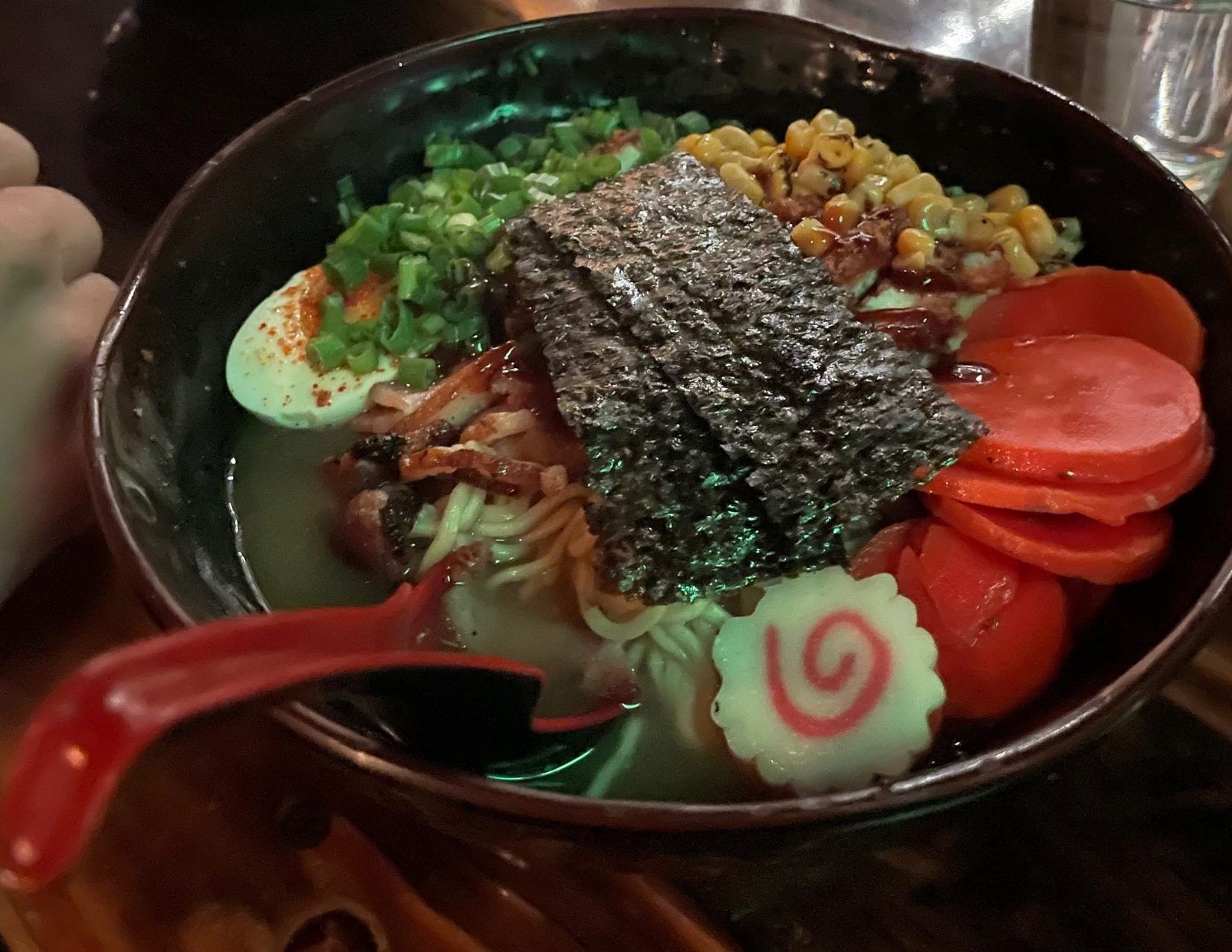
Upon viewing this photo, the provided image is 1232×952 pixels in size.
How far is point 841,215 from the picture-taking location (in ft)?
4.33

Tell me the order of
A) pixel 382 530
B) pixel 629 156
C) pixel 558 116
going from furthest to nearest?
pixel 558 116, pixel 629 156, pixel 382 530

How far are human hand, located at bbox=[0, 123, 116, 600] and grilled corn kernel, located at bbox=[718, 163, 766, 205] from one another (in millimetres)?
864

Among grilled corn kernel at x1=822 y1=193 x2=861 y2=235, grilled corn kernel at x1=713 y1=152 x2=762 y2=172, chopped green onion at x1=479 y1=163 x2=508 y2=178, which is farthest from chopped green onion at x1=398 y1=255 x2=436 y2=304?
grilled corn kernel at x1=822 y1=193 x2=861 y2=235

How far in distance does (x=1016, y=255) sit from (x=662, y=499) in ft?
2.11

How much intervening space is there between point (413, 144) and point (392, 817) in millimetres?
1025

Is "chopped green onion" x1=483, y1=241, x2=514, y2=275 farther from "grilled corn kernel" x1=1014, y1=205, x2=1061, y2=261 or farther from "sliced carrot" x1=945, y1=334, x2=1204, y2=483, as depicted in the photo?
"grilled corn kernel" x1=1014, y1=205, x2=1061, y2=261

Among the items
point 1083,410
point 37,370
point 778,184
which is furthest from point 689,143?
point 37,370

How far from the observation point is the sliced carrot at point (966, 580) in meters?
0.98

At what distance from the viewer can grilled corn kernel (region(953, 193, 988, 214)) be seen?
137 cm

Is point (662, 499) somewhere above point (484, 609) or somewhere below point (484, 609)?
above

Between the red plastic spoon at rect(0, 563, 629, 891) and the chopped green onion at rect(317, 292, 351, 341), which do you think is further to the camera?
the chopped green onion at rect(317, 292, 351, 341)

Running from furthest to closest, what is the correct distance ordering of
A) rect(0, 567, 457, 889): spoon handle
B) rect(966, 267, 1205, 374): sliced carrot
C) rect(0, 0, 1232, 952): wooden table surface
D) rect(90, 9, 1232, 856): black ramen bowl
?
1. rect(966, 267, 1205, 374): sliced carrot
2. rect(0, 0, 1232, 952): wooden table surface
3. rect(90, 9, 1232, 856): black ramen bowl
4. rect(0, 567, 457, 889): spoon handle

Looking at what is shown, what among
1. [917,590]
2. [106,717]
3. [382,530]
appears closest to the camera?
[106,717]

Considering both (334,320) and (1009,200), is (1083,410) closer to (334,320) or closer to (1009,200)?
(1009,200)
